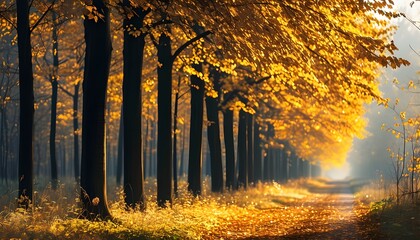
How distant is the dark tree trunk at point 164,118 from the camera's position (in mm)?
17844

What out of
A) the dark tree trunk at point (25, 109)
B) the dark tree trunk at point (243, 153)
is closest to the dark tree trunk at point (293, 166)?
the dark tree trunk at point (243, 153)

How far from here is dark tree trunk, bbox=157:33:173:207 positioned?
17844 mm

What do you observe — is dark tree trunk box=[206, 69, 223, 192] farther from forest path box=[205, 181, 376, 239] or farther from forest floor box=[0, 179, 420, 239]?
forest path box=[205, 181, 376, 239]

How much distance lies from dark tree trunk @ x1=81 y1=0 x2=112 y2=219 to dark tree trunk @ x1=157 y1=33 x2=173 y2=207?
489 centimetres

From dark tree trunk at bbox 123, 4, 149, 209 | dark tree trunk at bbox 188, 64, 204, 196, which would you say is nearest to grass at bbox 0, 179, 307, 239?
dark tree trunk at bbox 123, 4, 149, 209

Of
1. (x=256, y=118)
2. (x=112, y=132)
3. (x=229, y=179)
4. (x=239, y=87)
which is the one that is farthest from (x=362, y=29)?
(x=112, y=132)

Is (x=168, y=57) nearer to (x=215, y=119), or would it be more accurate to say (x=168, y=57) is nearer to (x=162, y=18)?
(x=162, y=18)

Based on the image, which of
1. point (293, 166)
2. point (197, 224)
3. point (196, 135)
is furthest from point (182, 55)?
point (293, 166)

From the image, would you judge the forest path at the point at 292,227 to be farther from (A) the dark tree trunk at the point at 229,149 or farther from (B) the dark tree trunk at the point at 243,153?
(B) the dark tree trunk at the point at 243,153

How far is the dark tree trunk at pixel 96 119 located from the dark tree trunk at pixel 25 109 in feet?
7.31

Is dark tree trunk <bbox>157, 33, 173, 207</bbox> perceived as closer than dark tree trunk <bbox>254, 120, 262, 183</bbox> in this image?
Yes

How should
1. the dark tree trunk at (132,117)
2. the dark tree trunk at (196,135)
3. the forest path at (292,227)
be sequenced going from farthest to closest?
1. the dark tree trunk at (196,135)
2. the dark tree trunk at (132,117)
3. the forest path at (292,227)

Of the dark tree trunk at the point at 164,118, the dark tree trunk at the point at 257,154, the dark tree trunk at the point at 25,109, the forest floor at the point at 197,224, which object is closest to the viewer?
the forest floor at the point at 197,224

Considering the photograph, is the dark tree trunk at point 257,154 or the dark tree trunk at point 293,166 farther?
the dark tree trunk at point 293,166
